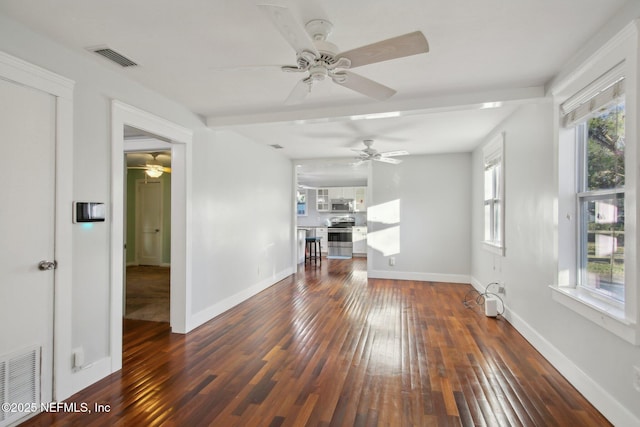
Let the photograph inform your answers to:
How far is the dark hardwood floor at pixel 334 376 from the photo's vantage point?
201cm

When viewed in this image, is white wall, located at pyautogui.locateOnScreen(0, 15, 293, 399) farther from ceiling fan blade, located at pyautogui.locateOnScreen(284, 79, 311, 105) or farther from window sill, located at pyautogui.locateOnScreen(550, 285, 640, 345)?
window sill, located at pyautogui.locateOnScreen(550, 285, 640, 345)

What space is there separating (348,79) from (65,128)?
1968 millimetres

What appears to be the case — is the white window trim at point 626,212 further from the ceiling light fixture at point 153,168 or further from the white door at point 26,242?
the ceiling light fixture at point 153,168

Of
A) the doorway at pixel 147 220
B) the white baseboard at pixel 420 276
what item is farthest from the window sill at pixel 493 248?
the doorway at pixel 147 220

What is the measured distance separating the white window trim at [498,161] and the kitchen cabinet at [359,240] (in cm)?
475

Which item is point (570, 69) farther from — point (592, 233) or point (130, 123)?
point (130, 123)

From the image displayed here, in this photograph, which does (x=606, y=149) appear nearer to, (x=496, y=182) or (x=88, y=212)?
(x=496, y=182)

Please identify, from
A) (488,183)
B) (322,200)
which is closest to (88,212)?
(488,183)

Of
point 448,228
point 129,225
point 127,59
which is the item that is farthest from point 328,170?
point 127,59

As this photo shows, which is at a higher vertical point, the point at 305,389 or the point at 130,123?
the point at 130,123

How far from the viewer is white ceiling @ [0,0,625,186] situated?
1.81 m

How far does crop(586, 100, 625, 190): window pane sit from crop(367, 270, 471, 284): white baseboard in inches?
152

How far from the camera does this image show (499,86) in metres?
2.87

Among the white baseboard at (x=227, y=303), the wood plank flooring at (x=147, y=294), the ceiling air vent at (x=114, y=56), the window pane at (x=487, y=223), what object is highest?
the ceiling air vent at (x=114, y=56)
